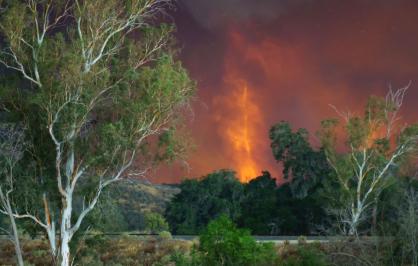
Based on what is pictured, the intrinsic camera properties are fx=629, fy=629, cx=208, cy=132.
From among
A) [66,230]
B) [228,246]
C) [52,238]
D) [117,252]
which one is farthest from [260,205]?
[228,246]

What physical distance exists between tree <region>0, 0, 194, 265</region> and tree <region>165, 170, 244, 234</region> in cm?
2619

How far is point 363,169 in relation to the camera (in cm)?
4853

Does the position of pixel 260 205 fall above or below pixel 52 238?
above

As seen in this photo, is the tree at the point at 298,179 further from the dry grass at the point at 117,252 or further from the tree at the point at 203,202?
the dry grass at the point at 117,252

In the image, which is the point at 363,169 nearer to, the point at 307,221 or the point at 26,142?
the point at 307,221

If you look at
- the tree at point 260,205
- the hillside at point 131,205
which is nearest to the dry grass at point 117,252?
the hillside at point 131,205

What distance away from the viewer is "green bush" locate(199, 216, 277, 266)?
15.4m

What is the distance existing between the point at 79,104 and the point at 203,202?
3083 centimetres

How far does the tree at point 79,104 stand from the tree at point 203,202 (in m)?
26.2

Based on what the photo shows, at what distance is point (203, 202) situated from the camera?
2292 inches

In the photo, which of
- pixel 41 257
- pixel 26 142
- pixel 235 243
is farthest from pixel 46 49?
pixel 235 243

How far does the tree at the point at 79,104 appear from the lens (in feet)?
95.6

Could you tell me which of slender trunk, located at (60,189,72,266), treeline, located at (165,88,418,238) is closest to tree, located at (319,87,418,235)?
treeline, located at (165,88,418,238)

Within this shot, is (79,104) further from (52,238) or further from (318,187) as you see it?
(318,187)
